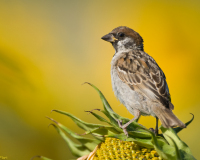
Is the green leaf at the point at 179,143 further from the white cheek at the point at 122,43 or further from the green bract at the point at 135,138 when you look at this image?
the white cheek at the point at 122,43

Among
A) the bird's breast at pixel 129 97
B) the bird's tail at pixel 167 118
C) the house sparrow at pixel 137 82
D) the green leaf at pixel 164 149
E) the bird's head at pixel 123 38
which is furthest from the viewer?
the bird's head at pixel 123 38

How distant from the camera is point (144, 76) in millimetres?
2865

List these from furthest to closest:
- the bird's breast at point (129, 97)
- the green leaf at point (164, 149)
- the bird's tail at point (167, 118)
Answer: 1. the bird's breast at point (129, 97)
2. the bird's tail at point (167, 118)
3. the green leaf at point (164, 149)

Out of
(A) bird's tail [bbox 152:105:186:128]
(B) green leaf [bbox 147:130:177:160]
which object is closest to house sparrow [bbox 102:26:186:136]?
(A) bird's tail [bbox 152:105:186:128]

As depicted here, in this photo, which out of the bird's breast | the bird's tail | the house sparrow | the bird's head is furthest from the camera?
the bird's head

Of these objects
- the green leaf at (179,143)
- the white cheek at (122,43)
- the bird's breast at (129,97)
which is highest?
the white cheek at (122,43)

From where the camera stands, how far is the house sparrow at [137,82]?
2565 mm

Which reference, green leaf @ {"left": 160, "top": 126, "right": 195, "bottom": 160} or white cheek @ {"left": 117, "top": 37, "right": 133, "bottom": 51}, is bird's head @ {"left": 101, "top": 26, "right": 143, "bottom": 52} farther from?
green leaf @ {"left": 160, "top": 126, "right": 195, "bottom": 160}

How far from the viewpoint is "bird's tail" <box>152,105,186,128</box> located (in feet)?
6.63

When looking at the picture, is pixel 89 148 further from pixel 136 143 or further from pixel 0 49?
pixel 0 49

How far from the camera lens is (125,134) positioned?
1878 mm

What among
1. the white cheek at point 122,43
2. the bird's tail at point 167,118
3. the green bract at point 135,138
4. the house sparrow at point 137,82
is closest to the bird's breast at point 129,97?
the house sparrow at point 137,82

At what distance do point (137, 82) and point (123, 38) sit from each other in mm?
834

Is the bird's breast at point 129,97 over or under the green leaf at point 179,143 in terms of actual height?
over
